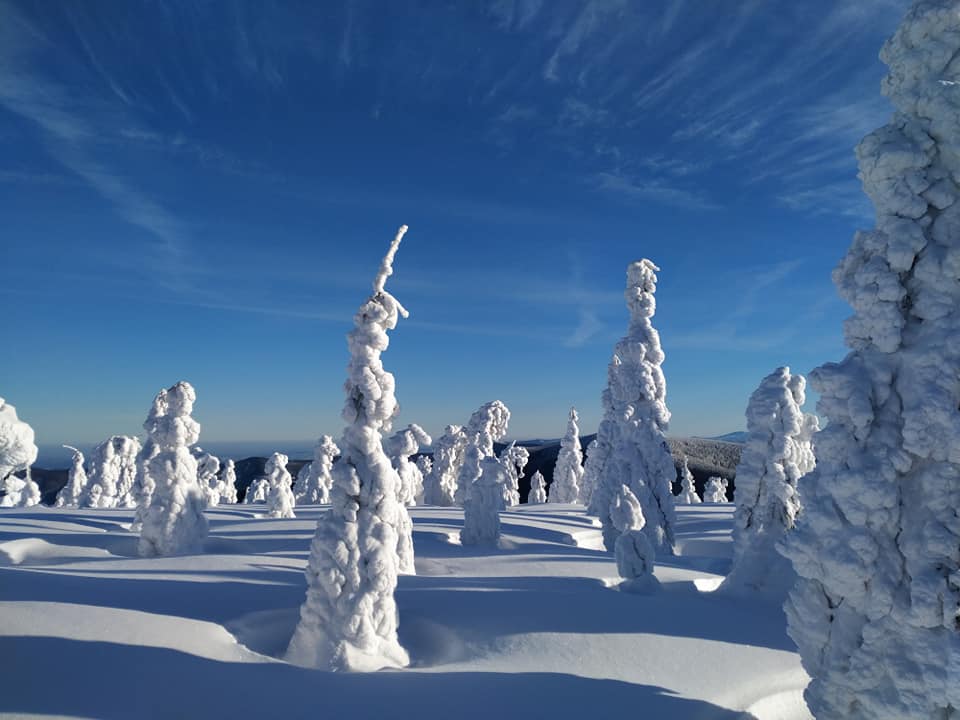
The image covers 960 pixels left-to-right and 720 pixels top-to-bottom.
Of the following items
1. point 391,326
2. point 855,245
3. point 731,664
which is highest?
point 855,245

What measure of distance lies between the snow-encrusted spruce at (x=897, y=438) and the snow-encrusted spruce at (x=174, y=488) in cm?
1643

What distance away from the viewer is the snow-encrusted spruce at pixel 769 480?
1582 cm

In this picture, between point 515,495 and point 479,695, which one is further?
point 515,495

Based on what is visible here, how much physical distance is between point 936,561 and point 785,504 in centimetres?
1030

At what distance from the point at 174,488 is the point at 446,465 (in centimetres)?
3238

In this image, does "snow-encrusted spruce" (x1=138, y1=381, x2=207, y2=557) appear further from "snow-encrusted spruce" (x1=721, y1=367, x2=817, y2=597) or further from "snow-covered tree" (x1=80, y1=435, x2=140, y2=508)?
"snow-covered tree" (x1=80, y1=435, x2=140, y2=508)

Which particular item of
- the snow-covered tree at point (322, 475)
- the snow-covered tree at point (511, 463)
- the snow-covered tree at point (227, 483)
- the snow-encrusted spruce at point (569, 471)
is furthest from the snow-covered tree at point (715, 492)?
the snow-covered tree at point (227, 483)

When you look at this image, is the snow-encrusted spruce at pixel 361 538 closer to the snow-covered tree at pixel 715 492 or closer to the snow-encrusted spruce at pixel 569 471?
the snow-encrusted spruce at pixel 569 471

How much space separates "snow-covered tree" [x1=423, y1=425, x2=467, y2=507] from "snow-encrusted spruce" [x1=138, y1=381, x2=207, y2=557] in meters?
30.5

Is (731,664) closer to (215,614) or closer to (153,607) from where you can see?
(215,614)

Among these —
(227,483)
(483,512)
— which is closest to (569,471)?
(227,483)

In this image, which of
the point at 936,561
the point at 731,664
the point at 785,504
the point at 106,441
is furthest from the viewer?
the point at 106,441

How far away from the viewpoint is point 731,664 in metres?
9.92

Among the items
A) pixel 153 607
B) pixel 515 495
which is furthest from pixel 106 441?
pixel 153 607
